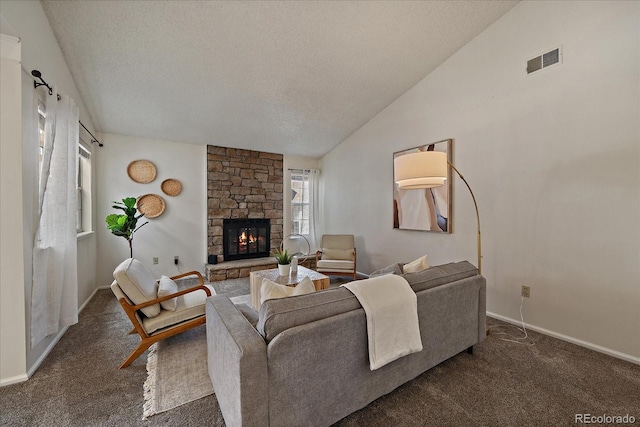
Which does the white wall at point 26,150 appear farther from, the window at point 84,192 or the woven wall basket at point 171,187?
the woven wall basket at point 171,187

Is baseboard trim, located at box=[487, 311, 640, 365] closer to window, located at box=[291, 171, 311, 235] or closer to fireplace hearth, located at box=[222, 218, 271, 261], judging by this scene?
window, located at box=[291, 171, 311, 235]

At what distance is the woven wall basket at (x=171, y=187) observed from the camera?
14.6ft

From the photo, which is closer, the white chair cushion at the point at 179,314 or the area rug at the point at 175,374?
the area rug at the point at 175,374

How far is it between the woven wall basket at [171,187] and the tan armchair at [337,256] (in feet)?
9.00

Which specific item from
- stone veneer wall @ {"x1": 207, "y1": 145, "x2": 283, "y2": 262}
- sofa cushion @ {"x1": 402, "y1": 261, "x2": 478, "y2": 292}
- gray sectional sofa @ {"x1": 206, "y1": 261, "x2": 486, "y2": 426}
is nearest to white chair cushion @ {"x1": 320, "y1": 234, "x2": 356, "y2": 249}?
stone veneer wall @ {"x1": 207, "y1": 145, "x2": 283, "y2": 262}

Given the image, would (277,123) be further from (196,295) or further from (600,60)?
(600,60)

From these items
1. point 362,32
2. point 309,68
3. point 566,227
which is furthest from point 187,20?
point 566,227

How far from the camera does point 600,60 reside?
231 cm

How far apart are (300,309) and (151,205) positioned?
4.10 m

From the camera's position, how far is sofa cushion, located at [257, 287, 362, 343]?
1281mm

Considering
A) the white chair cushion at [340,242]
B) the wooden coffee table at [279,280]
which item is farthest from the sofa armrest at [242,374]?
the white chair cushion at [340,242]

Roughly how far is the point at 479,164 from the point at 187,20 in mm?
3583

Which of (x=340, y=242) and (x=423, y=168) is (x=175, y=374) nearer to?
(x=423, y=168)

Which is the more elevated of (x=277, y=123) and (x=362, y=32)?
(x=362, y=32)
